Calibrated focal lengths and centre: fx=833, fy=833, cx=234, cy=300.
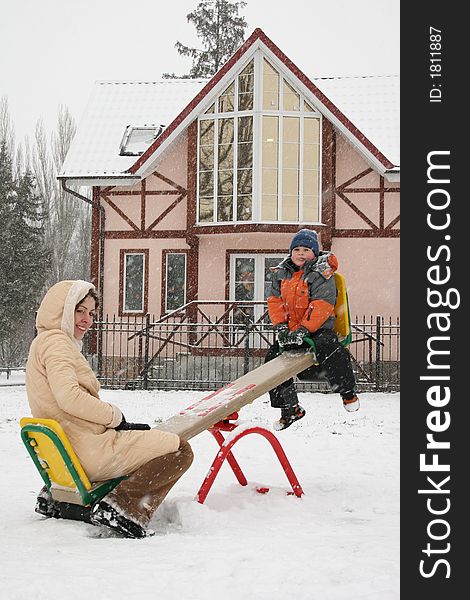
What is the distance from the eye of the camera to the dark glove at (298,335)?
22.5 ft

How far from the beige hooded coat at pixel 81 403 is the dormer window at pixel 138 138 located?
1820 cm

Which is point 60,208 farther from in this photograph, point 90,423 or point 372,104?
point 90,423

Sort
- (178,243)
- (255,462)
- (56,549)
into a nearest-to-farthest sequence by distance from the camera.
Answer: (56,549) → (255,462) → (178,243)

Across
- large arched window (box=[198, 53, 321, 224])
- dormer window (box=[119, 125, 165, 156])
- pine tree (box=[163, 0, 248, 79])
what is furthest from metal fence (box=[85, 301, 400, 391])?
pine tree (box=[163, 0, 248, 79])

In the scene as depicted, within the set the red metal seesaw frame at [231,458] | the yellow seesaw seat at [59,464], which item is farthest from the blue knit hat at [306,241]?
the yellow seesaw seat at [59,464]

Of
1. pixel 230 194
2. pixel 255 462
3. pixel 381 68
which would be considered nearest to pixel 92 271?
pixel 230 194

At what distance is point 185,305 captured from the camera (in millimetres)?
21359

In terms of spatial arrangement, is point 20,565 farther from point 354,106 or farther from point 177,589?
point 354,106

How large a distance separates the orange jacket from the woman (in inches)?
70.3

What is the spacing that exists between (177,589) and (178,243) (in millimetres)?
18896

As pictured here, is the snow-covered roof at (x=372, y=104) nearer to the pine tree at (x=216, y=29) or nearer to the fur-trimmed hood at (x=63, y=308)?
the pine tree at (x=216, y=29)

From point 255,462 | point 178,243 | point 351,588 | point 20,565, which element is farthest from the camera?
point 178,243

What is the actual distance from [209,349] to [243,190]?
4213mm

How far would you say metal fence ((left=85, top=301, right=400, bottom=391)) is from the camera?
1814 centimetres
